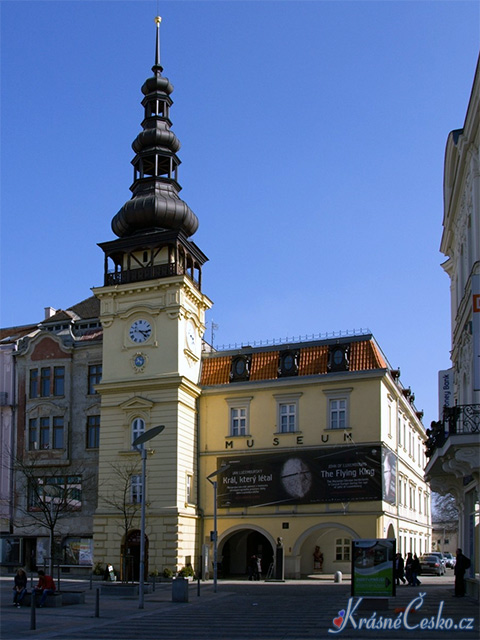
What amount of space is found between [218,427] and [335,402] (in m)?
6.61

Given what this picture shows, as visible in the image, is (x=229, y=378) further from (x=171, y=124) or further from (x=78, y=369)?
(x=171, y=124)

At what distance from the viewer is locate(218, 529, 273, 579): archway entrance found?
46062mm

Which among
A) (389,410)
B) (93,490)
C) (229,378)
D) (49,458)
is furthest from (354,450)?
(49,458)

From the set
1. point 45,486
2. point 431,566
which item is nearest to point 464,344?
point 431,566

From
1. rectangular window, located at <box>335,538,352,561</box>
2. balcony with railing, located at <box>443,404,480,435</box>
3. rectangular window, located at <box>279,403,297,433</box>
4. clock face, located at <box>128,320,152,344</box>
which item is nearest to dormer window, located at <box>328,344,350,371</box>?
rectangular window, located at <box>279,403,297,433</box>

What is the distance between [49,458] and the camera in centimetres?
4709

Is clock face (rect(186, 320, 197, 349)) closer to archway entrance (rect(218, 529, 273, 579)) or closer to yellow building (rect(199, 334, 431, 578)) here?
yellow building (rect(199, 334, 431, 578))

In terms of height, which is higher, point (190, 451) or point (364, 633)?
point (190, 451)

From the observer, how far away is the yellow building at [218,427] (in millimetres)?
40781

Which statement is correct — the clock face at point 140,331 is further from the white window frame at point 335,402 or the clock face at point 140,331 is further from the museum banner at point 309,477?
the white window frame at point 335,402

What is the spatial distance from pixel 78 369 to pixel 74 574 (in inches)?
443

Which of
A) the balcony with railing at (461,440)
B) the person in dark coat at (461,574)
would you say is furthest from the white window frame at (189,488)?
the balcony with railing at (461,440)

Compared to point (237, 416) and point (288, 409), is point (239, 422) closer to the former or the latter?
point (237, 416)

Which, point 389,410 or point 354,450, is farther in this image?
point 389,410
